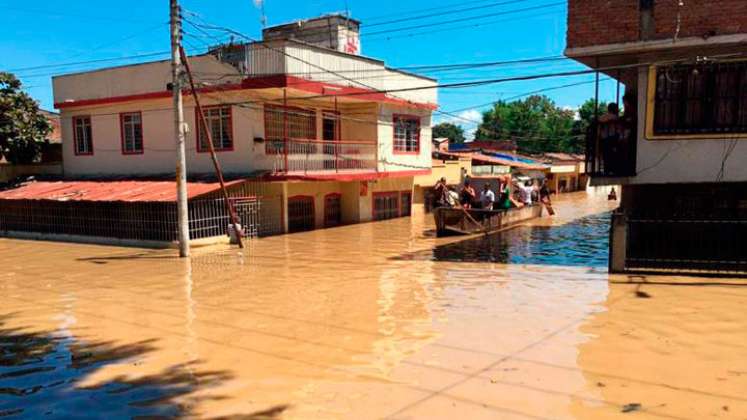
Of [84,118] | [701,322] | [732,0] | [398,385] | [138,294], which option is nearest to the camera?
[398,385]

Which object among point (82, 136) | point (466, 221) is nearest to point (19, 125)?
point (82, 136)

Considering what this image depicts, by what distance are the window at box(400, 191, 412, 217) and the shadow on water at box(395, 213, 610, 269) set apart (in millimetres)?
7226

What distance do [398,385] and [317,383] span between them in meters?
0.90

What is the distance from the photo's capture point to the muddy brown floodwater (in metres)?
5.55

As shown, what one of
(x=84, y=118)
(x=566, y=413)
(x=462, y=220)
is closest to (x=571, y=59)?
(x=462, y=220)

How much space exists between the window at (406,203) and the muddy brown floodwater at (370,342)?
45.4 ft

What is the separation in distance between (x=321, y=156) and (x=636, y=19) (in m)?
12.1

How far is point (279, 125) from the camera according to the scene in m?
20.5

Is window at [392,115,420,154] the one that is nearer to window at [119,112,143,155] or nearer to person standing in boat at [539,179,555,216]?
person standing in boat at [539,179,555,216]

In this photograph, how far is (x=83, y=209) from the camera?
63.7 feet

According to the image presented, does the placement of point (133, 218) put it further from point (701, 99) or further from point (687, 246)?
point (701, 99)

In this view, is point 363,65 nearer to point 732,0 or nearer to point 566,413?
point 732,0

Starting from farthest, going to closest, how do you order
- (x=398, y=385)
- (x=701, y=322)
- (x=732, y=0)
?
1. (x=732, y=0)
2. (x=701, y=322)
3. (x=398, y=385)

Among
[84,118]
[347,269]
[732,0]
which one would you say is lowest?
[347,269]
